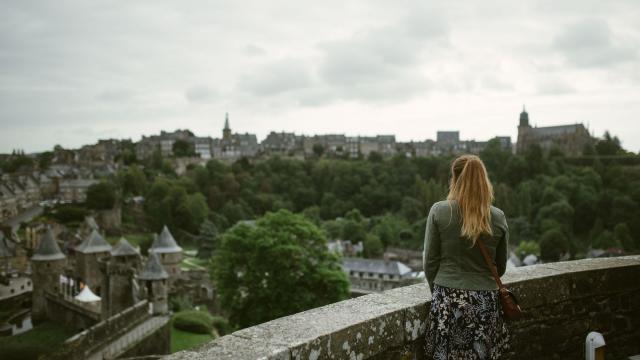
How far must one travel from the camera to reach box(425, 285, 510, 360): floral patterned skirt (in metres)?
3.44

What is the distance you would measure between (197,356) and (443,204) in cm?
184

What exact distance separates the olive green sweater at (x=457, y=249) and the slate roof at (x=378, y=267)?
49.7 metres

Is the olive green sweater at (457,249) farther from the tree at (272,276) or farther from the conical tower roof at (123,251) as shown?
the conical tower roof at (123,251)

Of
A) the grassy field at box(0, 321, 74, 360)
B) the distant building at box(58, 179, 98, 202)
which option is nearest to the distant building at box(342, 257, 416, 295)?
the grassy field at box(0, 321, 74, 360)

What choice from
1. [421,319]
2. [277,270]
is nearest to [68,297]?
[277,270]

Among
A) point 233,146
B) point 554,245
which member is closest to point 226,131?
point 233,146

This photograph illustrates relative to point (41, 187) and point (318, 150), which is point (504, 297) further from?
point (318, 150)

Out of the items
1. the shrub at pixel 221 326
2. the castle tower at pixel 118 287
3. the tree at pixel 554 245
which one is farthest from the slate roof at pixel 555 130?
the castle tower at pixel 118 287

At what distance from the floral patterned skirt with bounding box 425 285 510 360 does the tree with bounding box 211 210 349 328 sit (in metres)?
A: 20.2

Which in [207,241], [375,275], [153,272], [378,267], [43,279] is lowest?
[375,275]

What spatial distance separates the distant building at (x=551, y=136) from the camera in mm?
87194

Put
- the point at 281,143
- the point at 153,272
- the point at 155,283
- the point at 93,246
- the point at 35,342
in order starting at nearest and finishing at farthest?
the point at 35,342 → the point at 153,272 → the point at 155,283 → the point at 93,246 → the point at 281,143

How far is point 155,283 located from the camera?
26.4 metres

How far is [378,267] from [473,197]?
173 feet
